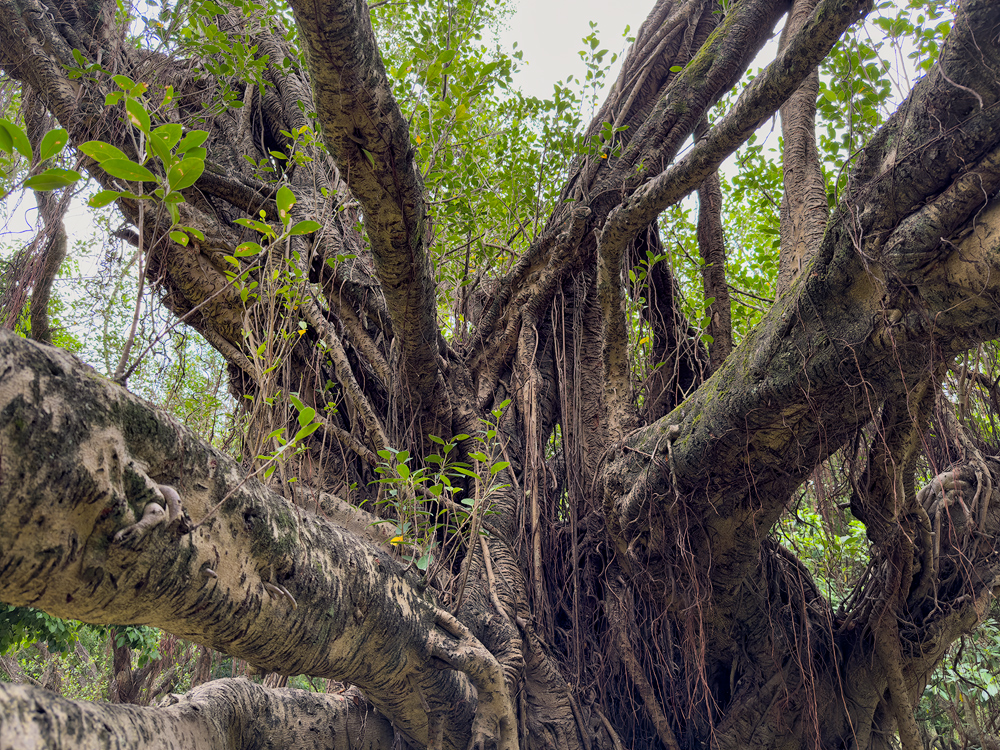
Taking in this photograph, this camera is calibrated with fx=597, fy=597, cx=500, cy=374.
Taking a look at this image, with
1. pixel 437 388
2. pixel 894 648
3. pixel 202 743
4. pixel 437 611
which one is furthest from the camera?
pixel 437 388

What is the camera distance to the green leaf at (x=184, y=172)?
3.77ft

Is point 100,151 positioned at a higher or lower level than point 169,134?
lower

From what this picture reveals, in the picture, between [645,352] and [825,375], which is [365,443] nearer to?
[645,352]

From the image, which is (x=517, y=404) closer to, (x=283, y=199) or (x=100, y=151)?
(x=283, y=199)

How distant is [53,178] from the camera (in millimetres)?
991

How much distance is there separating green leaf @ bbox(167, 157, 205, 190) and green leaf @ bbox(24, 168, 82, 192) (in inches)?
7.0

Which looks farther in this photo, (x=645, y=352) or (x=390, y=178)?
(x=645, y=352)

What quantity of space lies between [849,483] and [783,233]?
1.13 meters

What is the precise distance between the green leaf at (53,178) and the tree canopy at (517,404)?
0.01 m

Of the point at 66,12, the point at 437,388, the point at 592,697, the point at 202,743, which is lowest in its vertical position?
the point at 202,743

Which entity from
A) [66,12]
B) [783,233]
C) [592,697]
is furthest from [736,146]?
[66,12]

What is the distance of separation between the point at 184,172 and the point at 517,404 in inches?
93.9

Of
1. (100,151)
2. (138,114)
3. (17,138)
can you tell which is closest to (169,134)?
(138,114)

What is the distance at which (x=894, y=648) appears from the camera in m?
2.39
